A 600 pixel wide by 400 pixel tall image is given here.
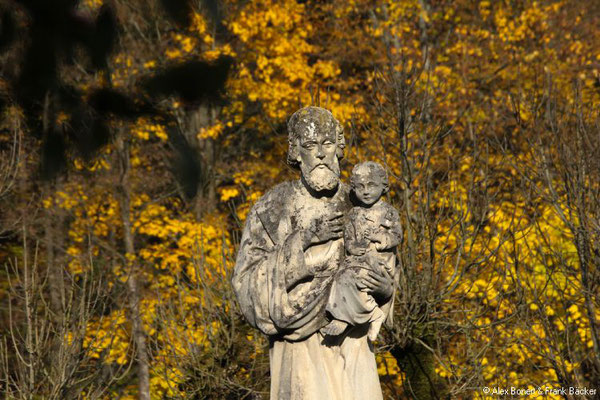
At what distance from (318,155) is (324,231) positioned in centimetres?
43

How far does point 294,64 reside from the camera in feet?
72.9

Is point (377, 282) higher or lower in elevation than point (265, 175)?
lower

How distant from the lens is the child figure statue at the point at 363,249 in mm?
5363

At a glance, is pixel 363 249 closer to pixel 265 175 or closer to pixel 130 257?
pixel 130 257

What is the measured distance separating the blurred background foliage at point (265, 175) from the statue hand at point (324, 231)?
114 centimetres

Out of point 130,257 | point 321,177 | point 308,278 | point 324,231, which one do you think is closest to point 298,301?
point 308,278

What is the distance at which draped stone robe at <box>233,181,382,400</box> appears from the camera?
5.42m

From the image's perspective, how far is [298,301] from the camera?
5.41m

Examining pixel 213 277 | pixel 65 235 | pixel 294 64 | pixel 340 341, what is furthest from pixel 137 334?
pixel 340 341

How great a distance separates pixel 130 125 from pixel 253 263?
1.71 meters

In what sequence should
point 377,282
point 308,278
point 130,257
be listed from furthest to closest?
point 130,257 < point 308,278 < point 377,282

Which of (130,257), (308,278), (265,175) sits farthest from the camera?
(265,175)

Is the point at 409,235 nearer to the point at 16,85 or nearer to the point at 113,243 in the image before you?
the point at 16,85

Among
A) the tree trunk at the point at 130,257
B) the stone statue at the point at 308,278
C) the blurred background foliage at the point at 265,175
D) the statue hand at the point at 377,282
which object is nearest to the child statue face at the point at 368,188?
the stone statue at the point at 308,278
